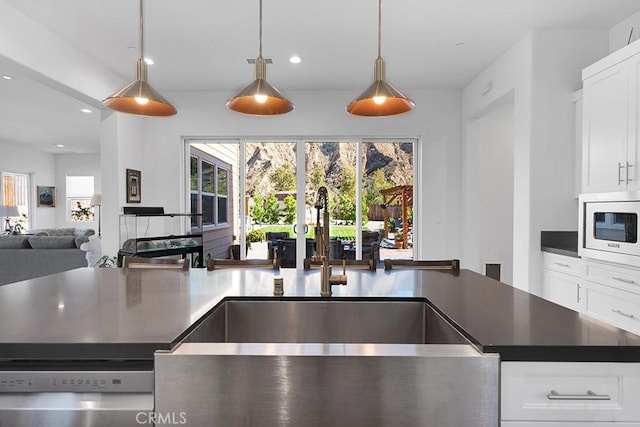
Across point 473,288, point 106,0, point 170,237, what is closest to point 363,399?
point 473,288

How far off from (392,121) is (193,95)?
2715mm

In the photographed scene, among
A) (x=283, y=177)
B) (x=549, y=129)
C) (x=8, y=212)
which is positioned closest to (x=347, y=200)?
(x=283, y=177)

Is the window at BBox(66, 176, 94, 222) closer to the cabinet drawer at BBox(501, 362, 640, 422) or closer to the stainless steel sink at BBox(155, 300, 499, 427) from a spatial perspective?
the stainless steel sink at BBox(155, 300, 499, 427)

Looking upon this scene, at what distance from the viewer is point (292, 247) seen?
5359mm

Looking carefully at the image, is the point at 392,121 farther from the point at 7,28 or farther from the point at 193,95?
the point at 7,28

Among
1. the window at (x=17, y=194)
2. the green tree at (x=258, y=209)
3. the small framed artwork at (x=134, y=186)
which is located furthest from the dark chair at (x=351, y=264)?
the window at (x=17, y=194)

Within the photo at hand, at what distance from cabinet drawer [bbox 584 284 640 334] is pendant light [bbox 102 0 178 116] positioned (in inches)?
120

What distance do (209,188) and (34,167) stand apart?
6665 millimetres

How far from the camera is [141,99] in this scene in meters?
1.94

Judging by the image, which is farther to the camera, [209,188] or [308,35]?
[209,188]

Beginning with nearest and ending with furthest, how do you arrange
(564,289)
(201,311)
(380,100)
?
(201,311)
(380,100)
(564,289)

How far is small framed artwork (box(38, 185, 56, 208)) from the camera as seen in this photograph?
9516 millimetres

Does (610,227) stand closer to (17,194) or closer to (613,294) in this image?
(613,294)

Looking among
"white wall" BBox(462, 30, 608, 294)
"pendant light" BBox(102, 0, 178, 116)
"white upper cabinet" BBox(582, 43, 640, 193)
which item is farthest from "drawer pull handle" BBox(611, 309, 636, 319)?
"pendant light" BBox(102, 0, 178, 116)
